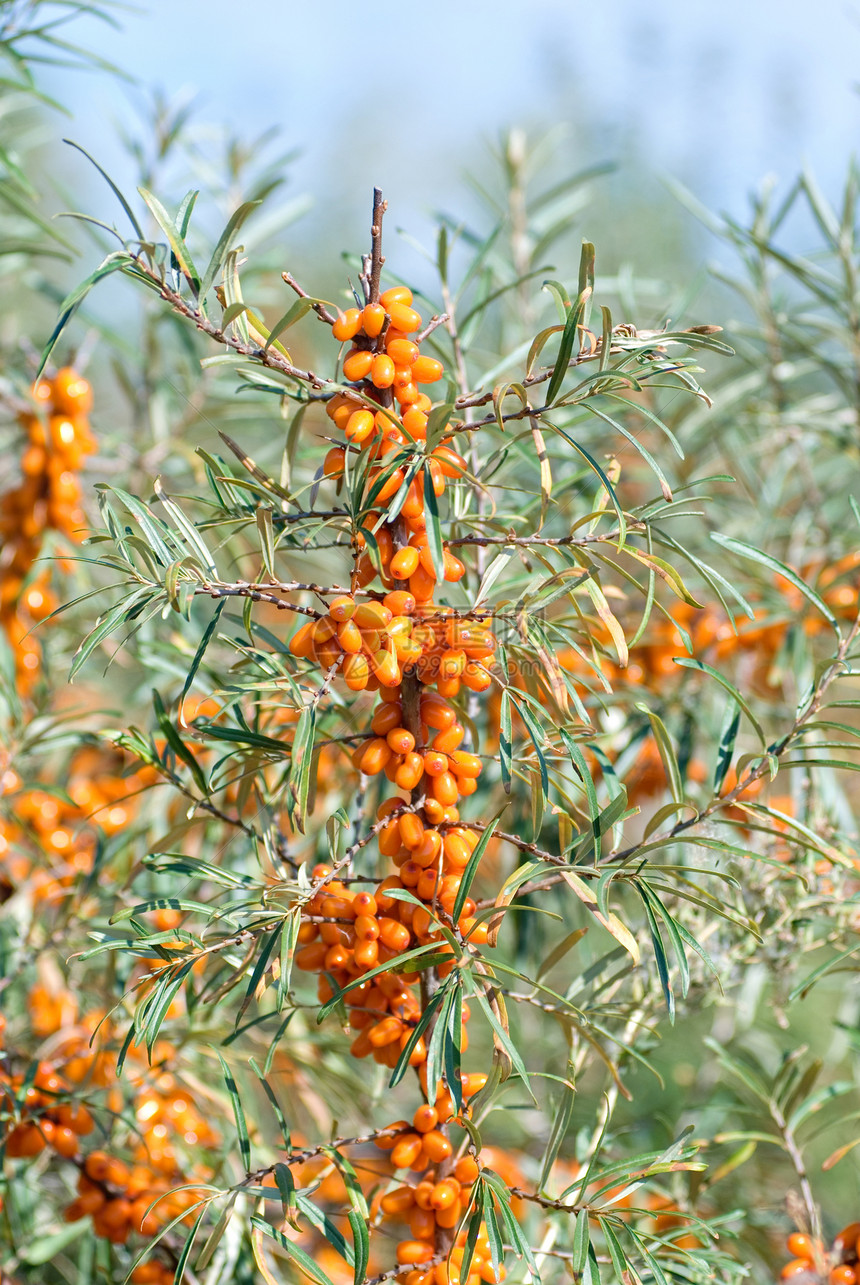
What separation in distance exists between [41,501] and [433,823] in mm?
715

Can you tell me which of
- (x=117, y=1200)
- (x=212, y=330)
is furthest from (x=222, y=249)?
(x=117, y=1200)

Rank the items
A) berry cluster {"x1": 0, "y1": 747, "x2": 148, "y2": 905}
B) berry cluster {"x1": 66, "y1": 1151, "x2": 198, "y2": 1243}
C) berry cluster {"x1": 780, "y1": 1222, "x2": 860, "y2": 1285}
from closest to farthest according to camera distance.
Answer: berry cluster {"x1": 780, "y1": 1222, "x2": 860, "y2": 1285} < berry cluster {"x1": 66, "y1": 1151, "x2": 198, "y2": 1243} < berry cluster {"x1": 0, "y1": 747, "x2": 148, "y2": 905}

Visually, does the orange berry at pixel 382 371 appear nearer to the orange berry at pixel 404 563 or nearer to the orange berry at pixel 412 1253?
the orange berry at pixel 404 563

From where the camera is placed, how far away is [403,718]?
50 cm

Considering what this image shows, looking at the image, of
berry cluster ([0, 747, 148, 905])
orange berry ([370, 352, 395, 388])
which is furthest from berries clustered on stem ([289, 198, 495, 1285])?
berry cluster ([0, 747, 148, 905])

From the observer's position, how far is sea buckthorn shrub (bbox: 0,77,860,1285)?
449 millimetres

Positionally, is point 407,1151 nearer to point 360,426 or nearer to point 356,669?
point 356,669

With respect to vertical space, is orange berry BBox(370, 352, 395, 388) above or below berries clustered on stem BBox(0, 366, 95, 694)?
above

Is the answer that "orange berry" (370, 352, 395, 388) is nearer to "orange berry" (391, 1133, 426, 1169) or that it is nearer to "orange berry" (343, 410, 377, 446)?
"orange berry" (343, 410, 377, 446)

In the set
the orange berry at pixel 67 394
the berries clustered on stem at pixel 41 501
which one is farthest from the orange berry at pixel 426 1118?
the orange berry at pixel 67 394

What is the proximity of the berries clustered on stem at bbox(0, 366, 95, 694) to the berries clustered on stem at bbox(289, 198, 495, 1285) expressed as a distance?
60cm

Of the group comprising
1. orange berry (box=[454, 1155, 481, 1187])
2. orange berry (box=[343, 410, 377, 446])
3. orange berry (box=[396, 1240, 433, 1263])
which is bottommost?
orange berry (box=[396, 1240, 433, 1263])

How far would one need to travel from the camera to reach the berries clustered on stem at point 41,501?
3.28 ft

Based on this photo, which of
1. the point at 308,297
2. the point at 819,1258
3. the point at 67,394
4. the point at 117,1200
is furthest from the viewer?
the point at 67,394
